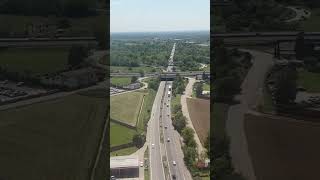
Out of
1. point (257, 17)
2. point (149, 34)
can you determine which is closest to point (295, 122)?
point (257, 17)

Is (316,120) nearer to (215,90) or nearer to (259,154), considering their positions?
(259,154)

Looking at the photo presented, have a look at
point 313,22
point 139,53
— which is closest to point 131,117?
point 139,53

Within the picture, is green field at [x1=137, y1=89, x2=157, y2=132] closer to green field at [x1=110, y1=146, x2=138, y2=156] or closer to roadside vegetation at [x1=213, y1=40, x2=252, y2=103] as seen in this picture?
green field at [x1=110, y1=146, x2=138, y2=156]

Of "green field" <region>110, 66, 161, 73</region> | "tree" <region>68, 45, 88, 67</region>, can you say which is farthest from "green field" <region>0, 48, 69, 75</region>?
"green field" <region>110, 66, 161, 73</region>

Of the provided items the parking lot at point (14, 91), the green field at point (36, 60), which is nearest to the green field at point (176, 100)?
the green field at point (36, 60)

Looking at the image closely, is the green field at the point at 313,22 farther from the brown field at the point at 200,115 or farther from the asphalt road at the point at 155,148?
the asphalt road at the point at 155,148

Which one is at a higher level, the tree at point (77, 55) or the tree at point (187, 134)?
the tree at point (77, 55)

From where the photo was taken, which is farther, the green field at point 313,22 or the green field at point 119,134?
the green field at point 119,134

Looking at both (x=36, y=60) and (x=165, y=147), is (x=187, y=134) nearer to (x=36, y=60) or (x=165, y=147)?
(x=165, y=147)
